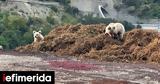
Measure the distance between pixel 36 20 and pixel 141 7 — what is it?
32.5 meters

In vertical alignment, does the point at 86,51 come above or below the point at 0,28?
above

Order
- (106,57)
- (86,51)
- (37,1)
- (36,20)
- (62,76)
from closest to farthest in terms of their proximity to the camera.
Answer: (62,76) < (106,57) < (86,51) < (36,20) < (37,1)

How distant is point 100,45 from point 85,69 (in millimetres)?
8642

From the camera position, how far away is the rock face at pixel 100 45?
31562 mm

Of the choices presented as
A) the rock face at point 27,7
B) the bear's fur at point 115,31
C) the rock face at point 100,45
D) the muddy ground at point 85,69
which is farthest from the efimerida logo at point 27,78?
the rock face at point 27,7

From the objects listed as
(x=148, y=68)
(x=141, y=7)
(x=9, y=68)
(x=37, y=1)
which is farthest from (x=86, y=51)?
(x=141, y=7)

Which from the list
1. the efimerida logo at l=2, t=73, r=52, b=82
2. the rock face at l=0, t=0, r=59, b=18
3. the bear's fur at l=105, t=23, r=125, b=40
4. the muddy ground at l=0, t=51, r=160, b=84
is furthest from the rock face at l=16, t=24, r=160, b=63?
the rock face at l=0, t=0, r=59, b=18

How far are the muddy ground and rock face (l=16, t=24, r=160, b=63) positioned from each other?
2116 mm

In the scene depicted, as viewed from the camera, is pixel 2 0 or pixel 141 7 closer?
pixel 2 0

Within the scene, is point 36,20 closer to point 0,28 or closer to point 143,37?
point 0,28

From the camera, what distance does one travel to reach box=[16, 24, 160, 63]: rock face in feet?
104

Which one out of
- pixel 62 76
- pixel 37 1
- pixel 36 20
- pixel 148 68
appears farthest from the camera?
pixel 37 1

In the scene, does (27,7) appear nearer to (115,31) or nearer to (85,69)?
(115,31)

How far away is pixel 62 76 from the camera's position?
22844mm
